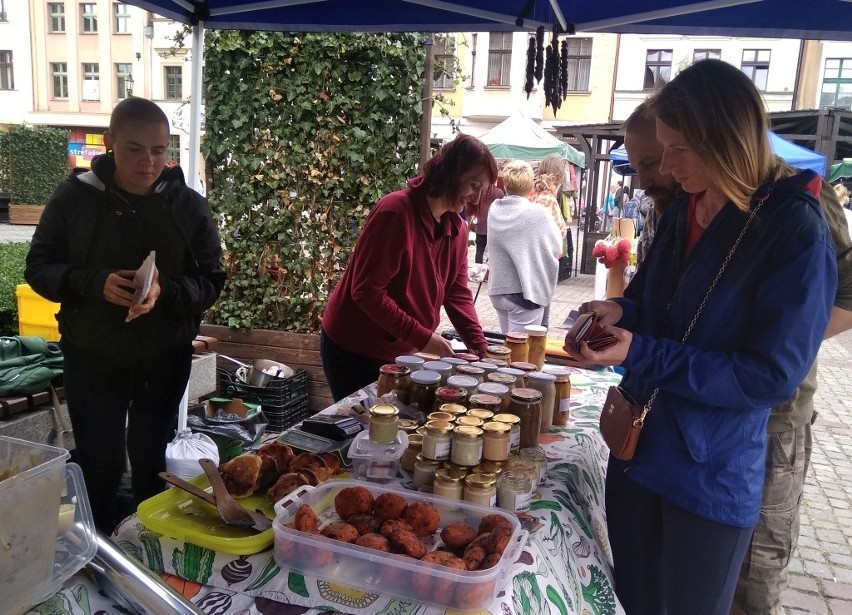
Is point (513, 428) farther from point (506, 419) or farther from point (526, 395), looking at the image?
point (526, 395)

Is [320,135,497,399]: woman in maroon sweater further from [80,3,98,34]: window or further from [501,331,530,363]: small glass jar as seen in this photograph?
[80,3,98,34]: window

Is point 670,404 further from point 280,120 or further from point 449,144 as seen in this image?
point 280,120

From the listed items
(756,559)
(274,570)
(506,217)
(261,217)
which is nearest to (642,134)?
(756,559)

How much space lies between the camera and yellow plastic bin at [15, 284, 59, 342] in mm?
4090

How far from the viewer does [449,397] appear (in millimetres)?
1921

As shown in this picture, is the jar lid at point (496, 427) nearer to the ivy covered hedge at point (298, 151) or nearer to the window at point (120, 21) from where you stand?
the ivy covered hedge at point (298, 151)

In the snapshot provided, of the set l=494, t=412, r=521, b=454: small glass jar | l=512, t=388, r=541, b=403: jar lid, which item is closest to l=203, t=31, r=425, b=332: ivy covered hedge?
l=512, t=388, r=541, b=403: jar lid

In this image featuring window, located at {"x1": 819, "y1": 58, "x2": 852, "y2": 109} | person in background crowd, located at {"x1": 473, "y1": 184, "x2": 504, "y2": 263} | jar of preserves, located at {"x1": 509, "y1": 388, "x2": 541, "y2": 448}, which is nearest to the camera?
jar of preserves, located at {"x1": 509, "y1": 388, "x2": 541, "y2": 448}

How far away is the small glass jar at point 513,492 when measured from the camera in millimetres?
1574

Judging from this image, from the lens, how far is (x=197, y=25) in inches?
129

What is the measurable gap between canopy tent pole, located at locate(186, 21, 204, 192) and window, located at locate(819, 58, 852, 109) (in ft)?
95.4

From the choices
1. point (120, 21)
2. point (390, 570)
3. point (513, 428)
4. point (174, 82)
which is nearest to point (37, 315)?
point (513, 428)

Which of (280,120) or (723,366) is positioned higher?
(280,120)

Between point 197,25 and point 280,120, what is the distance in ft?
5.46
